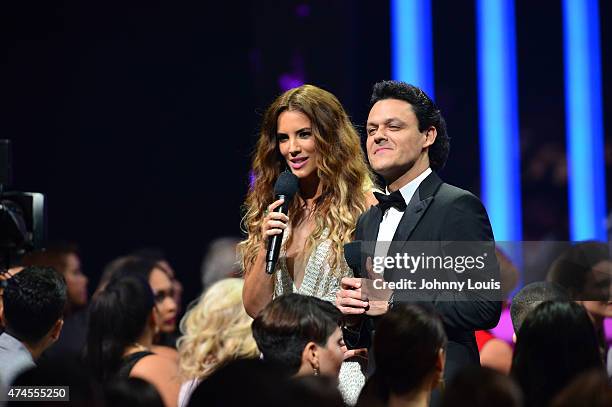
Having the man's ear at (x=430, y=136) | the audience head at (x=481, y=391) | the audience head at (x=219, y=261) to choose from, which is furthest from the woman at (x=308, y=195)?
the audience head at (x=219, y=261)

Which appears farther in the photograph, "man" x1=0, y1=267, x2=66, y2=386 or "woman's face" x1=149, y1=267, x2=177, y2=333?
"woman's face" x1=149, y1=267, x2=177, y2=333

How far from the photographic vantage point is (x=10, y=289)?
3.39 m

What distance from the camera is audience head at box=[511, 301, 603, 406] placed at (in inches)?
101

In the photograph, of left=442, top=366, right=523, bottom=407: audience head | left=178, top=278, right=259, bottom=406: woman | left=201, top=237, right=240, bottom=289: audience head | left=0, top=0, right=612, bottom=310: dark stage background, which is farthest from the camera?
left=0, top=0, right=612, bottom=310: dark stage background

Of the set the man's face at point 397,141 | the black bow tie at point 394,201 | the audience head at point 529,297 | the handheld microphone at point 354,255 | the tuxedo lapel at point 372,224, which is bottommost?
the audience head at point 529,297

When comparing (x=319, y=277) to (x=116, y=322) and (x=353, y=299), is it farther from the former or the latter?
(x=116, y=322)

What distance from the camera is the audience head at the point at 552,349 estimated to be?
2566mm

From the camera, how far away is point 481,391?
73.3 inches

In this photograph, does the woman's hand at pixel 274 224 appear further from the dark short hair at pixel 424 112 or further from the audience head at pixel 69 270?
the audience head at pixel 69 270

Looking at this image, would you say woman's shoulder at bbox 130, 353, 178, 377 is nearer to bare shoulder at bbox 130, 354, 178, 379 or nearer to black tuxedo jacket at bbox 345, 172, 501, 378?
bare shoulder at bbox 130, 354, 178, 379

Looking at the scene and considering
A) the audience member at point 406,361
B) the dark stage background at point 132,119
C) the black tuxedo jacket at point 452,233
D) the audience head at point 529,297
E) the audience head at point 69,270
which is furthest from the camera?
the dark stage background at point 132,119

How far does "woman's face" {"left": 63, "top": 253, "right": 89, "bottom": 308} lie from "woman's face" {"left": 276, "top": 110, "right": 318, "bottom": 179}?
93.9 inches

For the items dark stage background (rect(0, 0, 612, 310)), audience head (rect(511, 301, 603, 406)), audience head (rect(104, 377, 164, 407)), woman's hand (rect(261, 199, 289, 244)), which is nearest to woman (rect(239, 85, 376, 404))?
woman's hand (rect(261, 199, 289, 244))

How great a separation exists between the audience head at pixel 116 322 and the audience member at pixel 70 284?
4.64 feet
